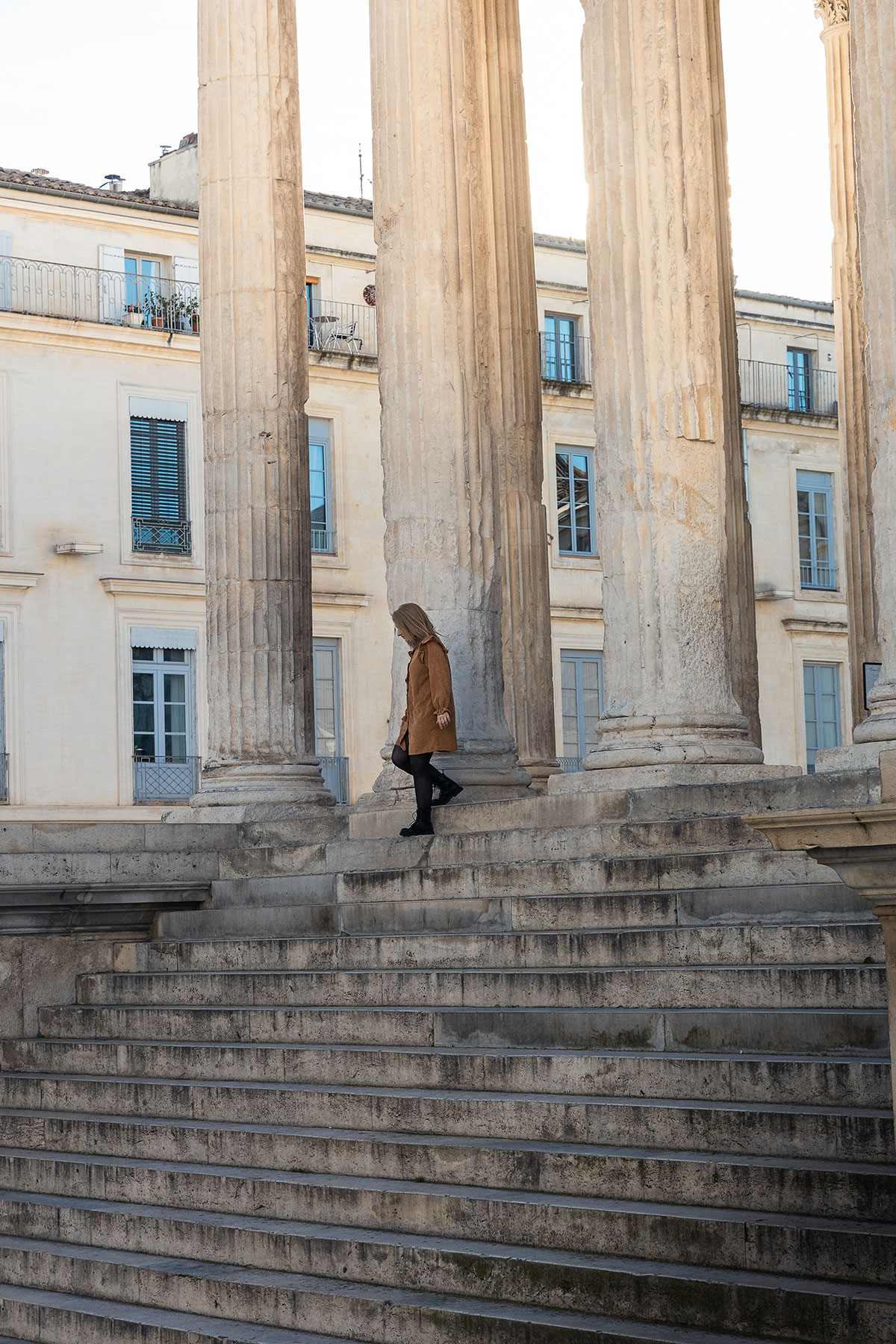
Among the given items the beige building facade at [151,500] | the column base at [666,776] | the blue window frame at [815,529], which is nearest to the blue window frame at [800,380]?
the blue window frame at [815,529]

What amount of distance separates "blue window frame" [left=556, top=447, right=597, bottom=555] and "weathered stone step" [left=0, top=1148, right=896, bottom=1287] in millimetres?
25294

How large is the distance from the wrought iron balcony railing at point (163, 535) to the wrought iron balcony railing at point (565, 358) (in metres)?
7.22

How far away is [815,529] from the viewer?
3731cm

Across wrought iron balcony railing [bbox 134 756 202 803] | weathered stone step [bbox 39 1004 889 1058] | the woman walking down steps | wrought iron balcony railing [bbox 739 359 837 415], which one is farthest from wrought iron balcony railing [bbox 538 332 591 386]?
weathered stone step [bbox 39 1004 889 1058]

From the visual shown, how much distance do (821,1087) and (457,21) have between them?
353 inches

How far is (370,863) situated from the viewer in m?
12.7

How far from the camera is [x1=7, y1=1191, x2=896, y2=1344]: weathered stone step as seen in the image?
20.1ft

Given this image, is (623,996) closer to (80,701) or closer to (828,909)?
(828,909)

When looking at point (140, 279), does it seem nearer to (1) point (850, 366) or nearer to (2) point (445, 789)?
(1) point (850, 366)

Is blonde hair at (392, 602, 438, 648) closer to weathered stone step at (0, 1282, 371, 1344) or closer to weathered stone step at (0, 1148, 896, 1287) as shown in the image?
weathered stone step at (0, 1148, 896, 1287)

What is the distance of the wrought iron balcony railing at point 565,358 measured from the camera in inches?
1363

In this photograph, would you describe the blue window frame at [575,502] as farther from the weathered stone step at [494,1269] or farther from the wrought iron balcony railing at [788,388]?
the weathered stone step at [494,1269]

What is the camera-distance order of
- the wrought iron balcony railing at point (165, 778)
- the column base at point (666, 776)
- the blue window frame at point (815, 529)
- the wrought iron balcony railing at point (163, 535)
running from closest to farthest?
the column base at point (666, 776) < the wrought iron balcony railing at point (165, 778) < the wrought iron balcony railing at point (163, 535) < the blue window frame at point (815, 529)

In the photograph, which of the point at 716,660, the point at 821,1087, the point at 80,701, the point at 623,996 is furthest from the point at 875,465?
the point at 80,701
